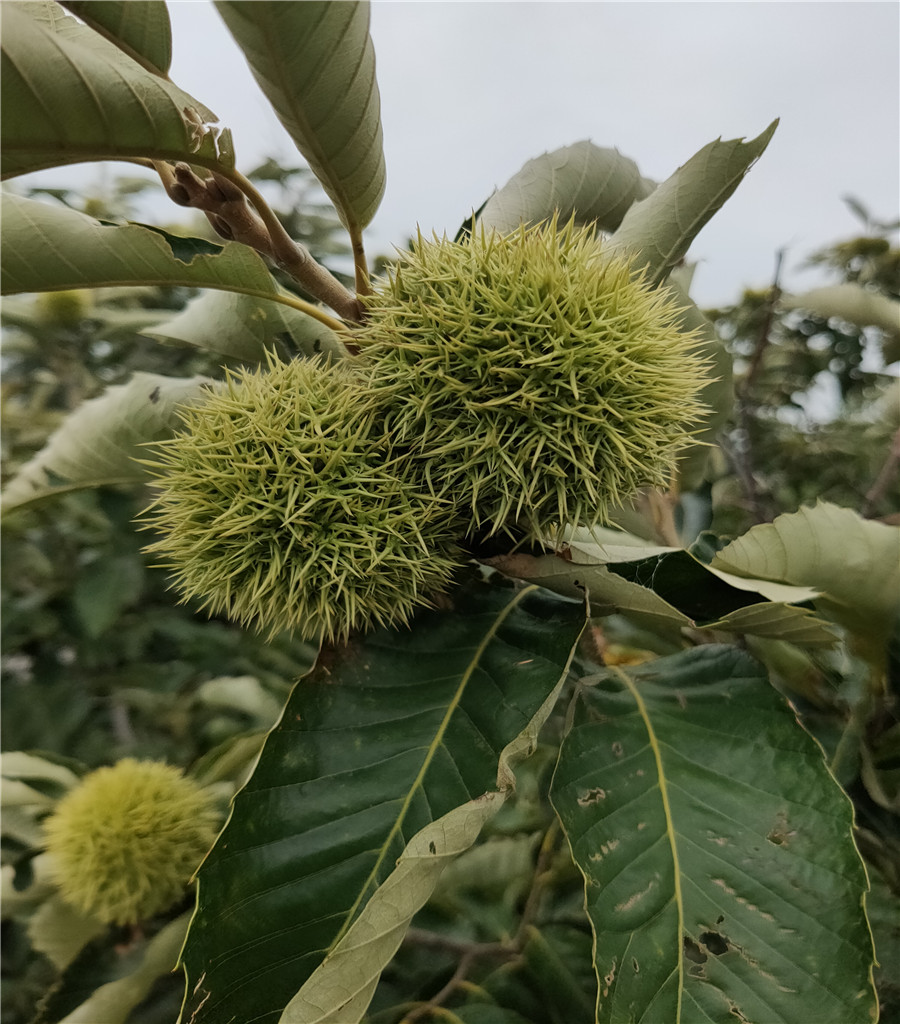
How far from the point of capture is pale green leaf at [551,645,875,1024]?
611mm

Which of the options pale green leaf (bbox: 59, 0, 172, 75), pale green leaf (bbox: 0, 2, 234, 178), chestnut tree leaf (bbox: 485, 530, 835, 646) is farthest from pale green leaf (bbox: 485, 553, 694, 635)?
pale green leaf (bbox: 59, 0, 172, 75)

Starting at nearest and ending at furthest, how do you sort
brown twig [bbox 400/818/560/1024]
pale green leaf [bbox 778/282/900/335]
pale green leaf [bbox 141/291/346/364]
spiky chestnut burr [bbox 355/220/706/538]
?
spiky chestnut burr [bbox 355/220/706/538], pale green leaf [bbox 141/291/346/364], brown twig [bbox 400/818/560/1024], pale green leaf [bbox 778/282/900/335]

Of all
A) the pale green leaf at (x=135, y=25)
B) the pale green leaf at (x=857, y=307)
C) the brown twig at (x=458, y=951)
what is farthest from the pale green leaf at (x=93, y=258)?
the pale green leaf at (x=857, y=307)

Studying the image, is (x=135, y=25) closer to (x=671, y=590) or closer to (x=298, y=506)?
(x=298, y=506)

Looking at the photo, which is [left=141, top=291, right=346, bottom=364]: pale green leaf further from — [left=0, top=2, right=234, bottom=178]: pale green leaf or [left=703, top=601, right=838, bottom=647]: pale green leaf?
[left=703, top=601, right=838, bottom=647]: pale green leaf

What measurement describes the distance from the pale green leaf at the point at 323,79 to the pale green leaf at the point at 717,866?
577 millimetres

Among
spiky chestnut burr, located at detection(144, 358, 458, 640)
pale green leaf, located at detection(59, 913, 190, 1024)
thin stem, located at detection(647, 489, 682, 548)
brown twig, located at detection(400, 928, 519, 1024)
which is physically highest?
spiky chestnut burr, located at detection(144, 358, 458, 640)

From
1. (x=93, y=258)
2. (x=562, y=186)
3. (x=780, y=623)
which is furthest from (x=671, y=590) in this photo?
(x=93, y=258)

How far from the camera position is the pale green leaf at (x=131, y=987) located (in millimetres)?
907

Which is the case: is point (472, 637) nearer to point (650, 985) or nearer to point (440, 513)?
point (440, 513)

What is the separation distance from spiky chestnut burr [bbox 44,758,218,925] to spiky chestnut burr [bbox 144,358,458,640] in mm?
506

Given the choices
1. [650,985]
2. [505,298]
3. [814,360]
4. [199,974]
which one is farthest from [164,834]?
[814,360]

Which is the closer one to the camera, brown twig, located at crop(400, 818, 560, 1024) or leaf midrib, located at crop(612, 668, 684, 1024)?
leaf midrib, located at crop(612, 668, 684, 1024)

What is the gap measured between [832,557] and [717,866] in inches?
12.2
